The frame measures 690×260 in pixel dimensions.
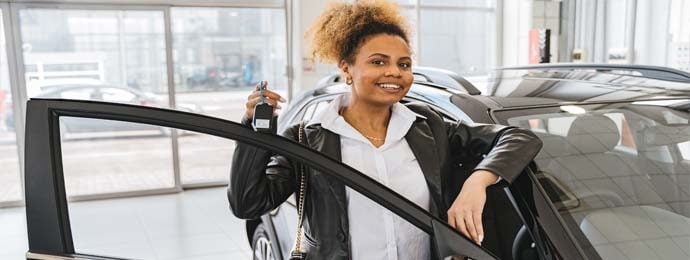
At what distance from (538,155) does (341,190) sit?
56 cm

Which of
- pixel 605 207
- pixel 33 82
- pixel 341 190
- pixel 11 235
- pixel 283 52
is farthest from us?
pixel 283 52

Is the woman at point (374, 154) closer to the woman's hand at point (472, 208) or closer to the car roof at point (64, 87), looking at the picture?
the woman's hand at point (472, 208)

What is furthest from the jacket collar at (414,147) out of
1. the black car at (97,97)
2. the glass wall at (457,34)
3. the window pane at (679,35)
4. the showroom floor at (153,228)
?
the glass wall at (457,34)

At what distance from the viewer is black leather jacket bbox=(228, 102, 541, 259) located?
4.72ft

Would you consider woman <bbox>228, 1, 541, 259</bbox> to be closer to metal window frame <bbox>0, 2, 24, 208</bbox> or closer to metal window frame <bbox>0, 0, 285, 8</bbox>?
metal window frame <bbox>0, 0, 285, 8</bbox>

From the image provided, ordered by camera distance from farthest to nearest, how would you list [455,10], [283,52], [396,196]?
[455,10] < [283,52] < [396,196]

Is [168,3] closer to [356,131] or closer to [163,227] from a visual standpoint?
[163,227]

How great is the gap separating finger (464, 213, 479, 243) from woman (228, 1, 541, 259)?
12 cm

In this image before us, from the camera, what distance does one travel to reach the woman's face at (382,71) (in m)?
1.55

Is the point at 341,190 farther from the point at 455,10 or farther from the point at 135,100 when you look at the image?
the point at 455,10

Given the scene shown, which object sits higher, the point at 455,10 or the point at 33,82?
the point at 455,10

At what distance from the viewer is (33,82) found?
564 cm

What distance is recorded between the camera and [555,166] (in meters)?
1.65

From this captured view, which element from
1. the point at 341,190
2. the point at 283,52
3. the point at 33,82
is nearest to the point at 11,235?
the point at 33,82
